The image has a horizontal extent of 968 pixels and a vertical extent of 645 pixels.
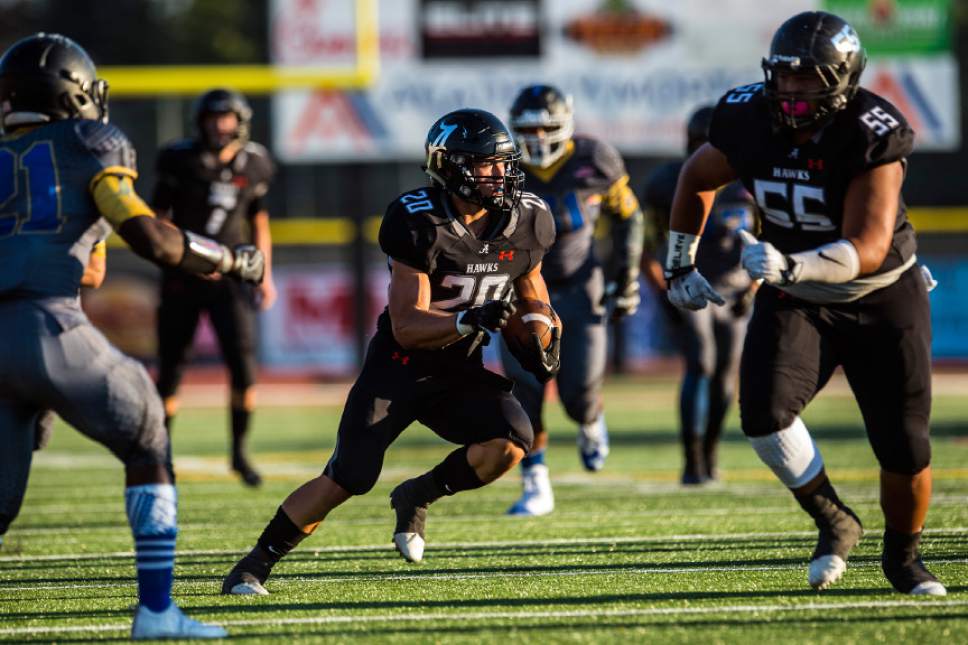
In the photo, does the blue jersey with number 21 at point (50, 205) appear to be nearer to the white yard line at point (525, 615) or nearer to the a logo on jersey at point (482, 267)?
the white yard line at point (525, 615)

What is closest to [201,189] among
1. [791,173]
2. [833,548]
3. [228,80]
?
[791,173]

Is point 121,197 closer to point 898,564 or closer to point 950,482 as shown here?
point 898,564

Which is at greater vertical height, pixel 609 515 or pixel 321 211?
pixel 609 515

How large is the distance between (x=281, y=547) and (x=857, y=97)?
6.92 ft

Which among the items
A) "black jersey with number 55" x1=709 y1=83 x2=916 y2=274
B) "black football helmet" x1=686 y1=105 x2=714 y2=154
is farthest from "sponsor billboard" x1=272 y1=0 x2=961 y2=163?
"black jersey with number 55" x1=709 y1=83 x2=916 y2=274

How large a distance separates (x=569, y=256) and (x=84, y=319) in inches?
135

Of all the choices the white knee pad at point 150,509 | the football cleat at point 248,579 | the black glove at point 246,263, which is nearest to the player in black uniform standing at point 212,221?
the football cleat at point 248,579

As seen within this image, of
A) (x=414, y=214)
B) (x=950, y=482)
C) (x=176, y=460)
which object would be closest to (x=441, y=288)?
(x=414, y=214)

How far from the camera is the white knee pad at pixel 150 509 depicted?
12.6ft

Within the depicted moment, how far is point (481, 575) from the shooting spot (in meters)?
4.91

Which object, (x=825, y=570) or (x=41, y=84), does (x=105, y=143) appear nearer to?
(x=41, y=84)

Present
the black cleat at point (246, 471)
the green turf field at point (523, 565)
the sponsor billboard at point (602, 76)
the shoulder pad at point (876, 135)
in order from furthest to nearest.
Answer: the sponsor billboard at point (602, 76) < the black cleat at point (246, 471) < the shoulder pad at point (876, 135) < the green turf field at point (523, 565)

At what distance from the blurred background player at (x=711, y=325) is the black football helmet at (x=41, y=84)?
13.6 feet

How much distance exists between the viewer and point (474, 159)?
467 cm
